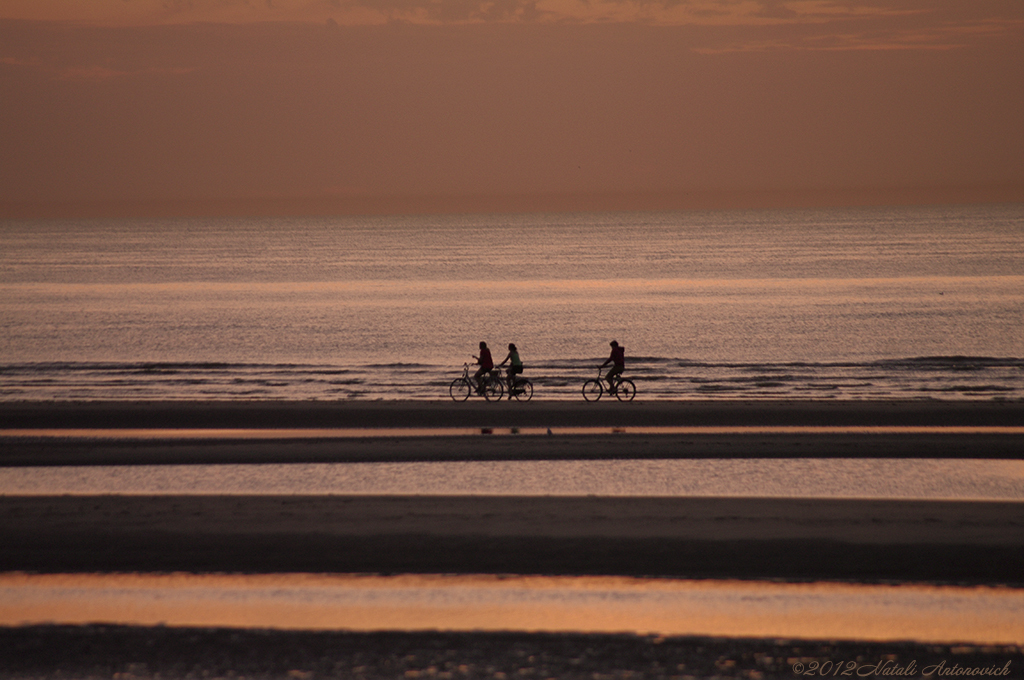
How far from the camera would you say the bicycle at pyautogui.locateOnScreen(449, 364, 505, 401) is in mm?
25531

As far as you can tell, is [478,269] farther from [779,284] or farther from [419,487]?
[419,487]

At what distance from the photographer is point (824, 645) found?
29.5 ft

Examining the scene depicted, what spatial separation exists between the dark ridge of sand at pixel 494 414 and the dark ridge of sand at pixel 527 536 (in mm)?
7652

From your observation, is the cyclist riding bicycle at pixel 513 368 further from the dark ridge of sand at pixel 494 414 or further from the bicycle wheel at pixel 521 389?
the dark ridge of sand at pixel 494 414

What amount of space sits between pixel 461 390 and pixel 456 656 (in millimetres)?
17636

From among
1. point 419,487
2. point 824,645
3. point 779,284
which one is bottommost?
point 824,645

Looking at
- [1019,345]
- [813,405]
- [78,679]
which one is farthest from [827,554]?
[1019,345]

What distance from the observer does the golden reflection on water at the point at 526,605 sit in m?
9.46

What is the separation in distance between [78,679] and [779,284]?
90001 millimetres

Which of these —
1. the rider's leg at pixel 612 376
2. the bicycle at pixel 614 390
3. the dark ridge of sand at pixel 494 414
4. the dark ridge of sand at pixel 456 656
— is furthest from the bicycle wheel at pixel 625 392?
the dark ridge of sand at pixel 456 656

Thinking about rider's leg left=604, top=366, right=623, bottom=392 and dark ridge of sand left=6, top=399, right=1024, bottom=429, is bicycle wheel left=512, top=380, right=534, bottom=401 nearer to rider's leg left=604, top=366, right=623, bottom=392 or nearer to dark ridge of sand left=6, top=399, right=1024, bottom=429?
dark ridge of sand left=6, top=399, right=1024, bottom=429

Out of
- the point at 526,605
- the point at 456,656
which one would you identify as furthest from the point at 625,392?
the point at 456,656

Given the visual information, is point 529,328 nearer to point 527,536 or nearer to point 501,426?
point 501,426

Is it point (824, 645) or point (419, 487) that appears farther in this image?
point (419, 487)
